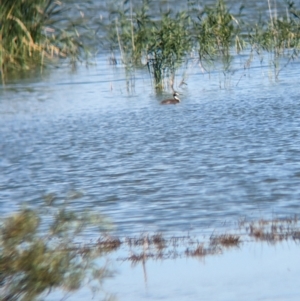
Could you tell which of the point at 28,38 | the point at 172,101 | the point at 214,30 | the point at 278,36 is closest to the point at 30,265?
the point at 172,101

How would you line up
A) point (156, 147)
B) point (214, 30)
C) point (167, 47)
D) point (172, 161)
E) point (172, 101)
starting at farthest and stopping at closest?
point (214, 30), point (167, 47), point (172, 101), point (156, 147), point (172, 161)

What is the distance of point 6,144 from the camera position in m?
11.7

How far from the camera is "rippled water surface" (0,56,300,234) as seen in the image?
→ 26.2 ft

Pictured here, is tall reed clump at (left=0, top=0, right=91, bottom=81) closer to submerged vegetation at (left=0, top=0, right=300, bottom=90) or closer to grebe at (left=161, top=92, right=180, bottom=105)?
submerged vegetation at (left=0, top=0, right=300, bottom=90)

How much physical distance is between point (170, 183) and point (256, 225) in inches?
78.4

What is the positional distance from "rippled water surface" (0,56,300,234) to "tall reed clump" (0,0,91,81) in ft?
1.65

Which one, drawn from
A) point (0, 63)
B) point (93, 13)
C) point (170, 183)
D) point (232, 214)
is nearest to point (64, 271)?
point (232, 214)

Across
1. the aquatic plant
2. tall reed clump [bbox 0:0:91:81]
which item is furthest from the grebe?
the aquatic plant

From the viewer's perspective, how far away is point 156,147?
10773mm

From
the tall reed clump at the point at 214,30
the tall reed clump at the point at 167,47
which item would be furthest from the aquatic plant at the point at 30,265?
the tall reed clump at the point at 214,30

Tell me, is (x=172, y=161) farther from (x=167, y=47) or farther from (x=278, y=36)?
(x=278, y=36)

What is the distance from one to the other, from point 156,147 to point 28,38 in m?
6.96

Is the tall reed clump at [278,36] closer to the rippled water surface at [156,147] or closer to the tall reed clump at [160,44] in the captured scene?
the rippled water surface at [156,147]

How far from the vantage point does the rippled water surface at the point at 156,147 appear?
26.2 feet
